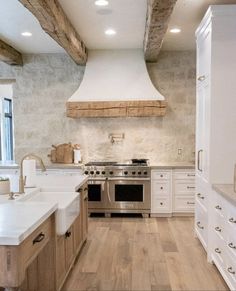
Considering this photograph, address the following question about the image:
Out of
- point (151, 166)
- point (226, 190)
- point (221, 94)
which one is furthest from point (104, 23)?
point (226, 190)

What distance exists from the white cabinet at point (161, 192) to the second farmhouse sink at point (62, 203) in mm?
2523

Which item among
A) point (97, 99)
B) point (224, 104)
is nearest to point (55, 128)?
point (97, 99)

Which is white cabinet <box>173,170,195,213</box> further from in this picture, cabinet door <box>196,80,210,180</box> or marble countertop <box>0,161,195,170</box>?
cabinet door <box>196,80,210,180</box>

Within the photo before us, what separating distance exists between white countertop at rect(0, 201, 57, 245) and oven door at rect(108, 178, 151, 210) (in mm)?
3047

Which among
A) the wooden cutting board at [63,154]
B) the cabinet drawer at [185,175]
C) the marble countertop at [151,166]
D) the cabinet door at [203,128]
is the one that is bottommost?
the cabinet drawer at [185,175]

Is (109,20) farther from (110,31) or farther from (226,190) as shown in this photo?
(226,190)

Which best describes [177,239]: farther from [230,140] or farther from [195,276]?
[230,140]

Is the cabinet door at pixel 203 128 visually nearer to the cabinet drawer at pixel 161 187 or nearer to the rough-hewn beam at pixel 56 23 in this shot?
the cabinet drawer at pixel 161 187

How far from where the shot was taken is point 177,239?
4500 mm

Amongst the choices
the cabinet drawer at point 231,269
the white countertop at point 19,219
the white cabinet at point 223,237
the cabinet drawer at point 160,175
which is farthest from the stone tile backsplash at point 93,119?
the white countertop at point 19,219

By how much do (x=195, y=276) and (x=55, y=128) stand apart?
156 inches

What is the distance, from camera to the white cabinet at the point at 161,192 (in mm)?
5641

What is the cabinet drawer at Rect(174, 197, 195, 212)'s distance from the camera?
224 inches

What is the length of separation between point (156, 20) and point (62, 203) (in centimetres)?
220
